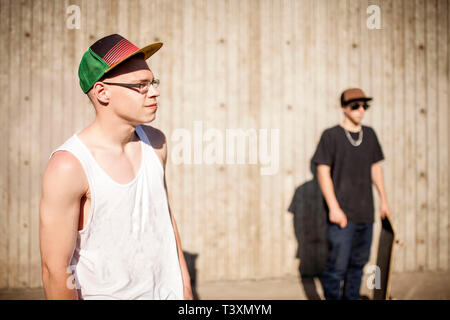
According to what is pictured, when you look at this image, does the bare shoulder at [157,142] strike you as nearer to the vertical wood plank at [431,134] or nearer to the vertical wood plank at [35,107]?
the vertical wood plank at [35,107]

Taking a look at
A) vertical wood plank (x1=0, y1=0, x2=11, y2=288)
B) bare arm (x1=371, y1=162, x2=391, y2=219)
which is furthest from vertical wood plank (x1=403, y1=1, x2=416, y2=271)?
vertical wood plank (x1=0, y1=0, x2=11, y2=288)

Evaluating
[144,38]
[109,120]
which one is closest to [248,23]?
[144,38]

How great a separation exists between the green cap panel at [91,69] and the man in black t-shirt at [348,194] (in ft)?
8.82

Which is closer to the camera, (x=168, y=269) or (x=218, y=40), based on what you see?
(x=168, y=269)

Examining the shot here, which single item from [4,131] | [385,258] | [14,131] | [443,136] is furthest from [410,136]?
[4,131]

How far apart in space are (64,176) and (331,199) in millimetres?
2815

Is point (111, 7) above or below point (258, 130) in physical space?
above

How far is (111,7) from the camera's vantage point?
4.68 m

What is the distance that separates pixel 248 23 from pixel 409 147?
3.01 m

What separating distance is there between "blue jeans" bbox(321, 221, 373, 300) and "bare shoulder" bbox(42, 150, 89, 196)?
2891mm

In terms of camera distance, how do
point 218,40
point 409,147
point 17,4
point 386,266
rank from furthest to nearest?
1. point 409,147
2. point 218,40
3. point 17,4
4. point 386,266

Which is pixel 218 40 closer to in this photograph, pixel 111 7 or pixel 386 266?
pixel 111 7
